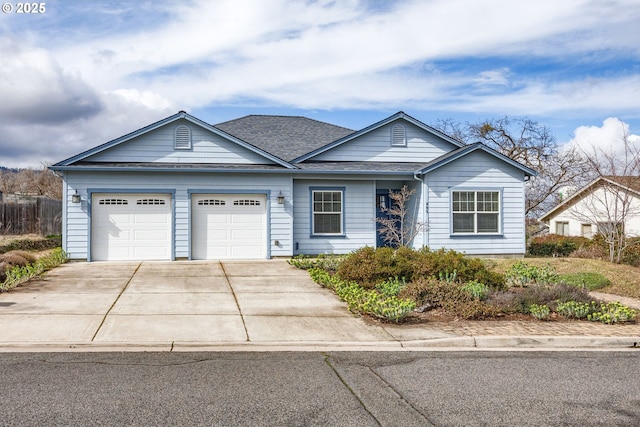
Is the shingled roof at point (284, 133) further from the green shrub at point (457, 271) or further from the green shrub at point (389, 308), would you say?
the green shrub at point (389, 308)

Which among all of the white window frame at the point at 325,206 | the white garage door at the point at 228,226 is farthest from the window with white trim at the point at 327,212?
the white garage door at the point at 228,226

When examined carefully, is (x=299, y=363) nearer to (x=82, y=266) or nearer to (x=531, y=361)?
(x=531, y=361)

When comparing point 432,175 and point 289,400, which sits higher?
point 432,175

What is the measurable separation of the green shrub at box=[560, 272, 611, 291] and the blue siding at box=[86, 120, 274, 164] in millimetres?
9593

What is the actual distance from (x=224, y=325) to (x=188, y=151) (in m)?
10.4

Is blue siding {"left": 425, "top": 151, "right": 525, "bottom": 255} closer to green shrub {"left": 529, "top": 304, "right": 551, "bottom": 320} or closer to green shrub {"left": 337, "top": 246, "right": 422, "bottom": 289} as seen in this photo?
green shrub {"left": 337, "top": 246, "right": 422, "bottom": 289}

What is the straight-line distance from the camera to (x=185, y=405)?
552 cm

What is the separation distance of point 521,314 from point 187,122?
484 inches

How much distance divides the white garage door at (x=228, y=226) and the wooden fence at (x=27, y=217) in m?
12.4

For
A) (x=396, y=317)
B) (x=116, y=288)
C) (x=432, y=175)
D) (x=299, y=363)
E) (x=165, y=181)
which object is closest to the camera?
(x=299, y=363)

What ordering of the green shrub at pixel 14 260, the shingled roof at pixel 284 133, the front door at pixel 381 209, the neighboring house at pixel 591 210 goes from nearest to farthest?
the green shrub at pixel 14 260 → the front door at pixel 381 209 → the shingled roof at pixel 284 133 → the neighboring house at pixel 591 210

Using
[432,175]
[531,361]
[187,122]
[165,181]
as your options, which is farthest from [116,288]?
[432,175]

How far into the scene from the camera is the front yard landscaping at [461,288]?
1008 centimetres

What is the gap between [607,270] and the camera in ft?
52.3
